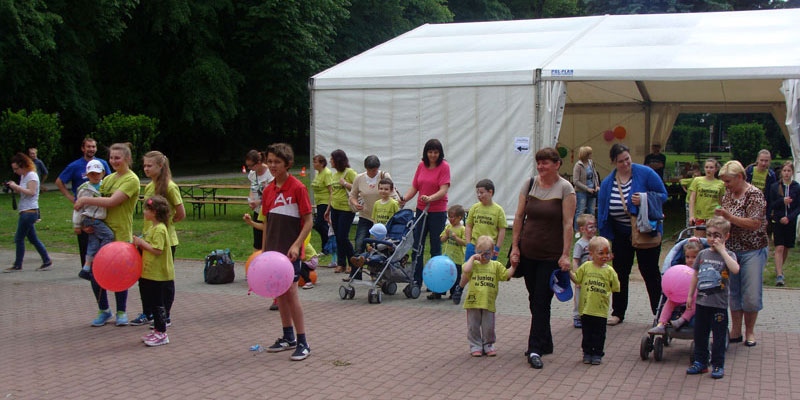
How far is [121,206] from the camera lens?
8312mm

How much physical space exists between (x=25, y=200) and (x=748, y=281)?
9872 mm

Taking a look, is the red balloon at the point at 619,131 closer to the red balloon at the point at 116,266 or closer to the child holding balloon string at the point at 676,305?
the child holding balloon string at the point at 676,305

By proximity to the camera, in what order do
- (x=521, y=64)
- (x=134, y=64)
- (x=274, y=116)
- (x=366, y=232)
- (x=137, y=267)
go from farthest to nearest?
(x=274, y=116) < (x=134, y=64) < (x=521, y=64) < (x=366, y=232) < (x=137, y=267)

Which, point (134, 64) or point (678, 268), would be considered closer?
point (678, 268)

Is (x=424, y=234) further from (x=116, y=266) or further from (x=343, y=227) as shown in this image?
(x=116, y=266)

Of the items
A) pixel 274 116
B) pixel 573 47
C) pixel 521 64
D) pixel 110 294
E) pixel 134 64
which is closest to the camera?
pixel 110 294

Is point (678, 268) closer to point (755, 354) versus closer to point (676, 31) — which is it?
point (755, 354)

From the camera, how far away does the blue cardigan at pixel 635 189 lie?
25.7 feet

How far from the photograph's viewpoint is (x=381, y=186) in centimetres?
1025

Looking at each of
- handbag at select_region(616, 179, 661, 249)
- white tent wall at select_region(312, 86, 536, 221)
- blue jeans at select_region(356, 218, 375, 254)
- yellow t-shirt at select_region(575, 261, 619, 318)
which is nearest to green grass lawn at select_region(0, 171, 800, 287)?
white tent wall at select_region(312, 86, 536, 221)

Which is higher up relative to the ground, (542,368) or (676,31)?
(676,31)

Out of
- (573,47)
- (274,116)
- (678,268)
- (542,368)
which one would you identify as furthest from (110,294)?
(274,116)

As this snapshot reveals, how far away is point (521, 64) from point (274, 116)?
1133 inches

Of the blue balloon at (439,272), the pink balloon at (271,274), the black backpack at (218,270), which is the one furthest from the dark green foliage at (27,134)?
the pink balloon at (271,274)
